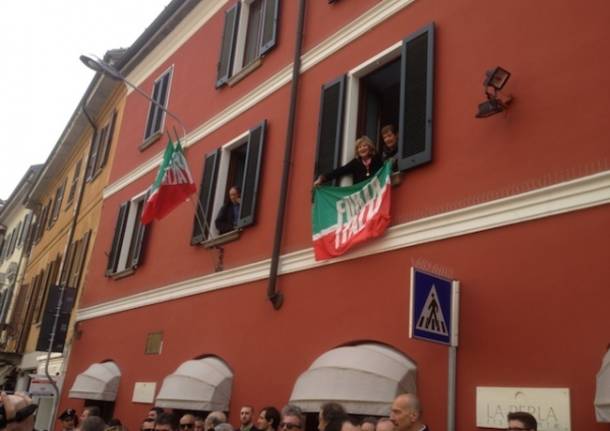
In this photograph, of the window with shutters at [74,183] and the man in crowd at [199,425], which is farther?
the window with shutters at [74,183]

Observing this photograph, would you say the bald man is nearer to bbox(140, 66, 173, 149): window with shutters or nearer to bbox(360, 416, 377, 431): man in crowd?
bbox(360, 416, 377, 431): man in crowd

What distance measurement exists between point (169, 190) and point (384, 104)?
3176 millimetres

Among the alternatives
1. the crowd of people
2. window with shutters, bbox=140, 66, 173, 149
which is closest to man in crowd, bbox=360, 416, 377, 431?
the crowd of people

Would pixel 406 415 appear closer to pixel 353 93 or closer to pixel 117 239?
pixel 353 93

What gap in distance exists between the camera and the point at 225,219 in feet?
29.9

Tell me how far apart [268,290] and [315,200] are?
1.26 metres

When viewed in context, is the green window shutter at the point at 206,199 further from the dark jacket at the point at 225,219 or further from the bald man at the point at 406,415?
the bald man at the point at 406,415

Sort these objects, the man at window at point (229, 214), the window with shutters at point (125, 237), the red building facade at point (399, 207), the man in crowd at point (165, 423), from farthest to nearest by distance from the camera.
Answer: the window with shutters at point (125, 237) → the man at window at point (229, 214) → the man in crowd at point (165, 423) → the red building facade at point (399, 207)

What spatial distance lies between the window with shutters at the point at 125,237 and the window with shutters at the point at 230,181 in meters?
2.37

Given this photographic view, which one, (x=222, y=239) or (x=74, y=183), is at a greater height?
(x=74, y=183)

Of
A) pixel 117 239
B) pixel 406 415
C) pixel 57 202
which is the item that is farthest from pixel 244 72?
pixel 57 202

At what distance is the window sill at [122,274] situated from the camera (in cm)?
1139

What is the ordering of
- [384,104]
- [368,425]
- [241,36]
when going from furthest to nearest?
[241,36] → [384,104] → [368,425]

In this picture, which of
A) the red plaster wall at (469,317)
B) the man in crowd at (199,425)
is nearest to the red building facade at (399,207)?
the red plaster wall at (469,317)
